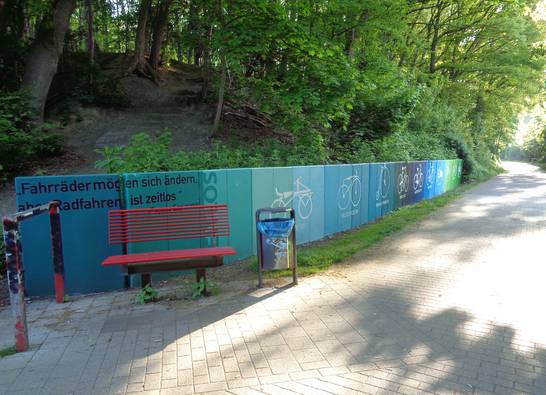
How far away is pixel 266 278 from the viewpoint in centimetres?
571

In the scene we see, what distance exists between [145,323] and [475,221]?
9.14m

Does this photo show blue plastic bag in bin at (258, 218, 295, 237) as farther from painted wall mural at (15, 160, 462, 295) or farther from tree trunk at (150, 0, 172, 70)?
tree trunk at (150, 0, 172, 70)

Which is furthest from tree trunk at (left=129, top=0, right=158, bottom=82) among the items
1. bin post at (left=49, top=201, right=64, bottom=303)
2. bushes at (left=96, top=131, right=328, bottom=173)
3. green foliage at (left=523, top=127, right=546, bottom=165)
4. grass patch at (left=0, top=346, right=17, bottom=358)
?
green foliage at (left=523, top=127, right=546, bottom=165)

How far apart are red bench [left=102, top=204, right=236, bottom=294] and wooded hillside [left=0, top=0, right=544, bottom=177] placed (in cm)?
145

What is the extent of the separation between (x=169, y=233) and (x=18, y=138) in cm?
615

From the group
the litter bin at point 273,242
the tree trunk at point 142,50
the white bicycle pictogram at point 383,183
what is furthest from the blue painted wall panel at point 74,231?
the tree trunk at point 142,50

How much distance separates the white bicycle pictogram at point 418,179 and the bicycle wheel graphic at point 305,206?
7570 millimetres

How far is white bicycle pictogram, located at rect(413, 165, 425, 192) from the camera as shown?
14438 mm

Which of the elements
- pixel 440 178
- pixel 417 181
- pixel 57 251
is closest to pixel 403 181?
pixel 417 181

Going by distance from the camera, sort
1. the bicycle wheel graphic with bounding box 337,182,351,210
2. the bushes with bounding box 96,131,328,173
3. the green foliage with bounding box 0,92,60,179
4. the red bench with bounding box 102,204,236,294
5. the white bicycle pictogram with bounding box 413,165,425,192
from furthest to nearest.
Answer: the white bicycle pictogram with bounding box 413,165,425,192 → the green foliage with bounding box 0,92,60,179 → the bicycle wheel graphic with bounding box 337,182,351,210 → the bushes with bounding box 96,131,328,173 → the red bench with bounding box 102,204,236,294

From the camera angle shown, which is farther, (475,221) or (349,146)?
(349,146)

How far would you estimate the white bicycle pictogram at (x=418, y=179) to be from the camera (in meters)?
14.4

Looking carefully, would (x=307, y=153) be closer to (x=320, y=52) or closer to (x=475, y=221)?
(x=320, y=52)

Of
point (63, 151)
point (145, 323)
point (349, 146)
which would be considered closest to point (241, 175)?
point (145, 323)
